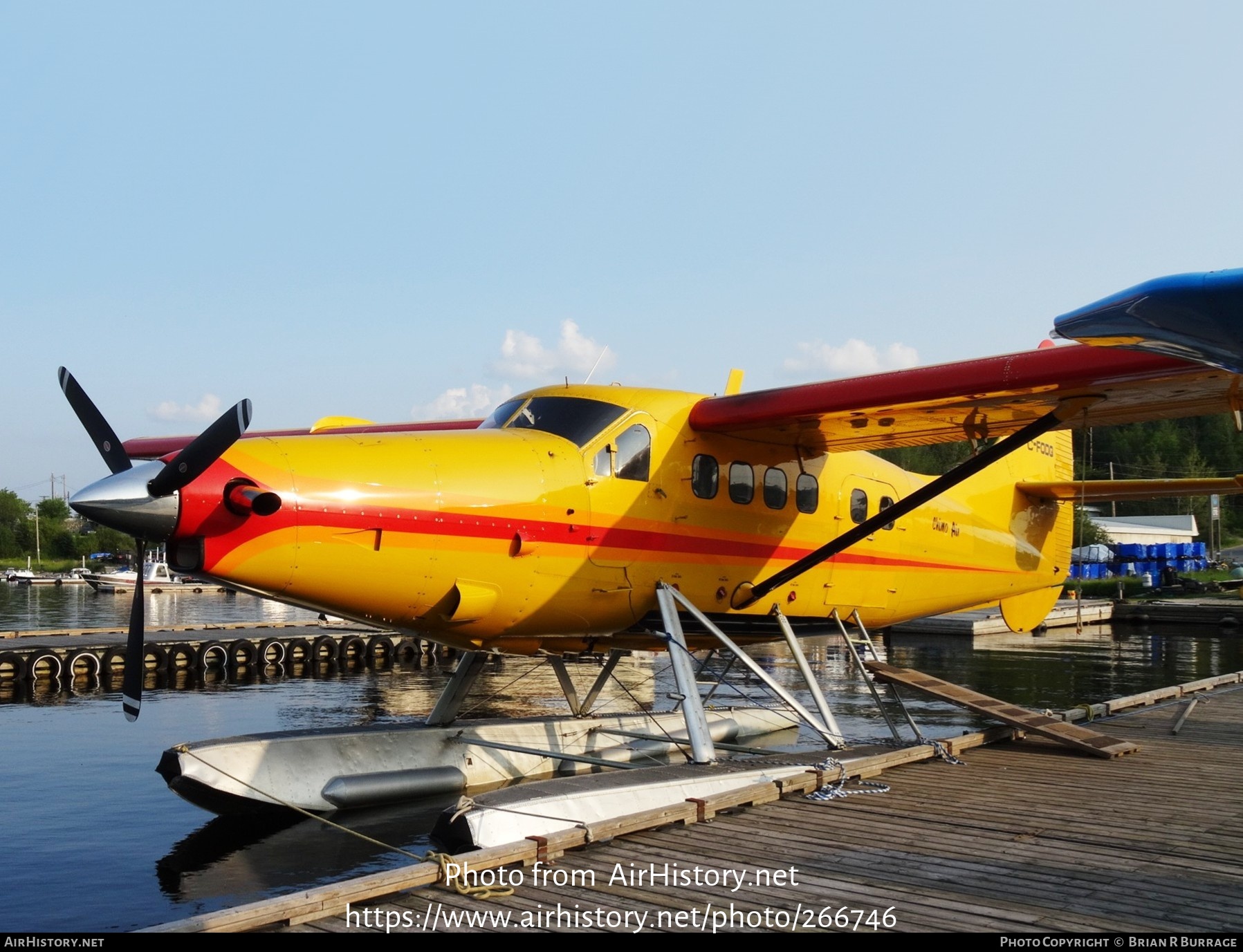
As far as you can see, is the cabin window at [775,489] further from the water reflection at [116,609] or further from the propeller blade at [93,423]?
the water reflection at [116,609]

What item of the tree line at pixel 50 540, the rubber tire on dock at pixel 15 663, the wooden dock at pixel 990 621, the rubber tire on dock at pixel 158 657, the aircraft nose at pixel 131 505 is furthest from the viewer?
the tree line at pixel 50 540

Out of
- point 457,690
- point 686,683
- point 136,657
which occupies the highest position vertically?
point 136,657

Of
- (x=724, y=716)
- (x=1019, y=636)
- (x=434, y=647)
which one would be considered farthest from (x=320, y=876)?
(x=1019, y=636)

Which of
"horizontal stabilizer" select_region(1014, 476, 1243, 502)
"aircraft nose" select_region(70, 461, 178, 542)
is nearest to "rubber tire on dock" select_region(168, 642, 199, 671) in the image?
"aircraft nose" select_region(70, 461, 178, 542)

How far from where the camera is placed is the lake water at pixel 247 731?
901 cm

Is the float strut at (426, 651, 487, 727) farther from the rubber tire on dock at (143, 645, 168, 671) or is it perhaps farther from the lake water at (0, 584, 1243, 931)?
the rubber tire on dock at (143, 645, 168, 671)

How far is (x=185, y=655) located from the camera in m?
25.2

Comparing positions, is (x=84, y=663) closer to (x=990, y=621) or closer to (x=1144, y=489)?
(x=1144, y=489)

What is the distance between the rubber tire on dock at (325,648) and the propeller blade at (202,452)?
21.4 meters

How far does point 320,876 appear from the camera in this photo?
912 cm

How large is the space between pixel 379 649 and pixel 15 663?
27.9 feet

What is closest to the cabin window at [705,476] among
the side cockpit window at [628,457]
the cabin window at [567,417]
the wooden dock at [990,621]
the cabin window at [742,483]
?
the cabin window at [742,483]

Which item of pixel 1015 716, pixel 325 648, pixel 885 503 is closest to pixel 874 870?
pixel 1015 716

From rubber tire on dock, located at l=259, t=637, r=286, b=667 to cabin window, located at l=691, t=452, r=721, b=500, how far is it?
62.8ft
